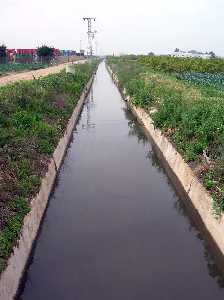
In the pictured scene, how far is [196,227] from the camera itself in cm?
1280

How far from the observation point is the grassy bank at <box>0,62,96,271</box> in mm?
10602

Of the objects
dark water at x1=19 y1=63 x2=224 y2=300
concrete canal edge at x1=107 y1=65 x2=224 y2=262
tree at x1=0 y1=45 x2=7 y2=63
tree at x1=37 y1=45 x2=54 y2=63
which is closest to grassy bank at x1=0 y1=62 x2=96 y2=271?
dark water at x1=19 y1=63 x2=224 y2=300

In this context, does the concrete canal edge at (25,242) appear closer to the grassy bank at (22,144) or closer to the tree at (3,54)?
the grassy bank at (22,144)

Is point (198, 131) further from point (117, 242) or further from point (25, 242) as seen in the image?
point (25, 242)

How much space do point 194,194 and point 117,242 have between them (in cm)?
348

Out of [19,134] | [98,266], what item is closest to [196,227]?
[98,266]

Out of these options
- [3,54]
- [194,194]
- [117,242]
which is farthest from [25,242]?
[3,54]

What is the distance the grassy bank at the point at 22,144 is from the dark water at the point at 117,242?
125 centimetres

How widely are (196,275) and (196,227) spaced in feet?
8.90

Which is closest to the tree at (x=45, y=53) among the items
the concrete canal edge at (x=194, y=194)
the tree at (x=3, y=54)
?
the tree at (x=3, y=54)

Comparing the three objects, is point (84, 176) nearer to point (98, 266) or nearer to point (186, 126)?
point (186, 126)

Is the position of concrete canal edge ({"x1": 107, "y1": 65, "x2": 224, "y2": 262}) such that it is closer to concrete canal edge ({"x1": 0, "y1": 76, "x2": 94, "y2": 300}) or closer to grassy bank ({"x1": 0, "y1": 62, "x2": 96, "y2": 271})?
concrete canal edge ({"x1": 0, "y1": 76, "x2": 94, "y2": 300})

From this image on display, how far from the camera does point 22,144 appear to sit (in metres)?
15.6

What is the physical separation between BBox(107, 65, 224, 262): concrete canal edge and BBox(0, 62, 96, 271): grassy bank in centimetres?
498
